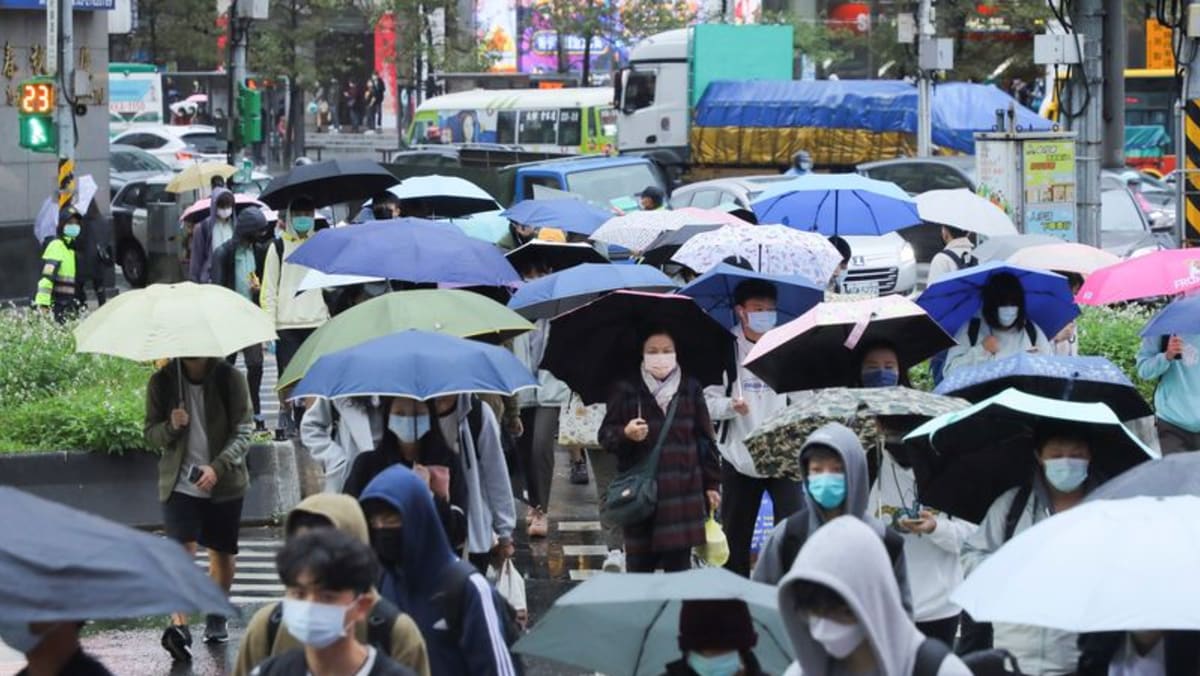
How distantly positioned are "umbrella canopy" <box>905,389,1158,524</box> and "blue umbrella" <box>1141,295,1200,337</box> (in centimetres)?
302

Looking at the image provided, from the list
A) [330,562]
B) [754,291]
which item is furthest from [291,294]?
[330,562]

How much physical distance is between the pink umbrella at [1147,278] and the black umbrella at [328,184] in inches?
230

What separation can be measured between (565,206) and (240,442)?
7.34 meters

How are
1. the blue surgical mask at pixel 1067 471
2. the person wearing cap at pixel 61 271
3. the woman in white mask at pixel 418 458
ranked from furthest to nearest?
the person wearing cap at pixel 61 271, the woman in white mask at pixel 418 458, the blue surgical mask at pixel 1067 471

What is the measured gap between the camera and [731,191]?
24.5 metres

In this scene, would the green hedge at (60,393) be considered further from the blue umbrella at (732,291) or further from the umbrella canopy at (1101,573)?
the umbrella canopy at (1101,573)

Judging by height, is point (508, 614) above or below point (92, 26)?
below

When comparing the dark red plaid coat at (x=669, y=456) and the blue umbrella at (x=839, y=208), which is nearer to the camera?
the dark red plaid coat at (x=669, y=456)

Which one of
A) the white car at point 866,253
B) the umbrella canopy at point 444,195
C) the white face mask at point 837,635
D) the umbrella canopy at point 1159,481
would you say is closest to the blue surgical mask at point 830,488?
the umbrella canopy at point 1159,481

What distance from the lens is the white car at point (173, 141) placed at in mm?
48875

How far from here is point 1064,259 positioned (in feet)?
41.9

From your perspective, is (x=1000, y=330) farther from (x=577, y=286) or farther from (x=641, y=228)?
(x=641, y=228)

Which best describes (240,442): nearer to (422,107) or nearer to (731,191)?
(731,191)

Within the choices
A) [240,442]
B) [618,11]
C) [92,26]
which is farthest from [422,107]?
[240,442]
